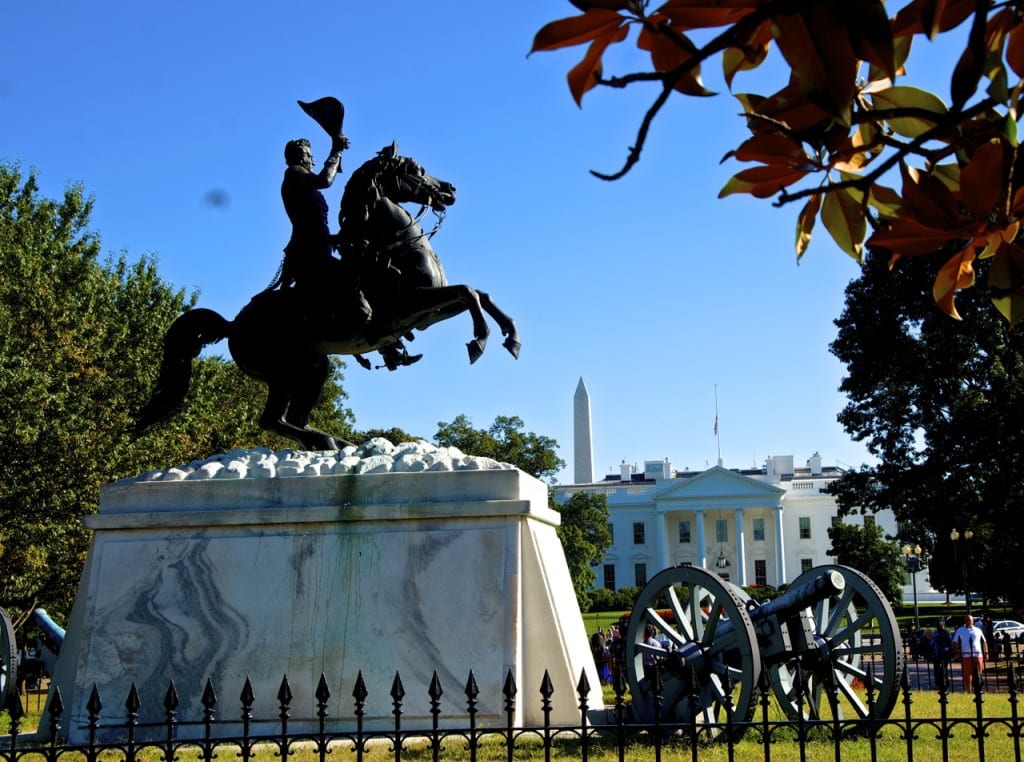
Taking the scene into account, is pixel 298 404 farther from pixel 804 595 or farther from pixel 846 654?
pixel 846 654

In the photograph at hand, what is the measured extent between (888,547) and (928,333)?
30.8 m

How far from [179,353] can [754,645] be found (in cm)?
535

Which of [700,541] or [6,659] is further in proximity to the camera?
[700,541]

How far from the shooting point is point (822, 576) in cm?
852

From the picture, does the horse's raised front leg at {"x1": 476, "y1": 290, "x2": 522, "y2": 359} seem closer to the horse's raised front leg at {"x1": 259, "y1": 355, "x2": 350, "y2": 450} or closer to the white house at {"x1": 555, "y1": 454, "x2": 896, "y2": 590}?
the horse's raised front leg at {"x1": 259, "y1": 355, "x2": 350, "y2": 450}

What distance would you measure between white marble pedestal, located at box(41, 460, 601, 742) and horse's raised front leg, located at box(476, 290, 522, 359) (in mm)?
1236

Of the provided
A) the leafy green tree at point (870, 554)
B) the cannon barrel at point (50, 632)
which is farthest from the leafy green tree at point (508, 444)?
the cannon barrel at point (50, 632)

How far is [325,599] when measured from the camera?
8.41 meters

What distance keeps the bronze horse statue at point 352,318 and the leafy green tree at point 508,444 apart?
104 feet

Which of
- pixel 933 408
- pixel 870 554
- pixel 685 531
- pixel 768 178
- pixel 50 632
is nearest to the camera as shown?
pixel 768 178

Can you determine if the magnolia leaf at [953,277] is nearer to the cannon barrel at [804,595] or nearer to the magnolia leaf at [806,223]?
the magnolia leaf at [806,223]

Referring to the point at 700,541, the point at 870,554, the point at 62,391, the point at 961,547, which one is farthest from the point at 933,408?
the point at 700,541

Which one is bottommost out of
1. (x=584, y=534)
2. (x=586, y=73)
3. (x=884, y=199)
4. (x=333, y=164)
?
(x=884, y=199)

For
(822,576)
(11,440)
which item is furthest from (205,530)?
(11,440)
